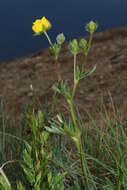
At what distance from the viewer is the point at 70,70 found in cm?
702

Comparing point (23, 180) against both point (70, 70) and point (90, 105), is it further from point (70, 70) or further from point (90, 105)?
point (70, 70)

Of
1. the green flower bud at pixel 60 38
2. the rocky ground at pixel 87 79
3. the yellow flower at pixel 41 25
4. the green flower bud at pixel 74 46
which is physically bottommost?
the green flower bud at pixel 74 46

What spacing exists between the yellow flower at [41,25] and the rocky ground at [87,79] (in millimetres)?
2666

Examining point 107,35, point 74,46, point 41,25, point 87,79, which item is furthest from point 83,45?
point 107,35

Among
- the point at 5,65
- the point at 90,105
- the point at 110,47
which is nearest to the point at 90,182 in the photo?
the point at 90,105

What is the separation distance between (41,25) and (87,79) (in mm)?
4526

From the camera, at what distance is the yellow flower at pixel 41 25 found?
6.02 ft

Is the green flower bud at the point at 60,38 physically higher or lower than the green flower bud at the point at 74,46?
higher

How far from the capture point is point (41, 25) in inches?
72.4

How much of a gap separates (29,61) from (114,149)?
18.1ft

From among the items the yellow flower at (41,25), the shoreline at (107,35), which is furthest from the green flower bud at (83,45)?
the shoreline at (107,35)

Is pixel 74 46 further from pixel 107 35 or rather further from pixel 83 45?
pixel 107 35

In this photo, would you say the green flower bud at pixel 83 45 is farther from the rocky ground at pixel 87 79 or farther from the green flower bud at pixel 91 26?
the rocky ground at pixel 87 79

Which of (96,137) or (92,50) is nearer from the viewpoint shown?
(96,137)
